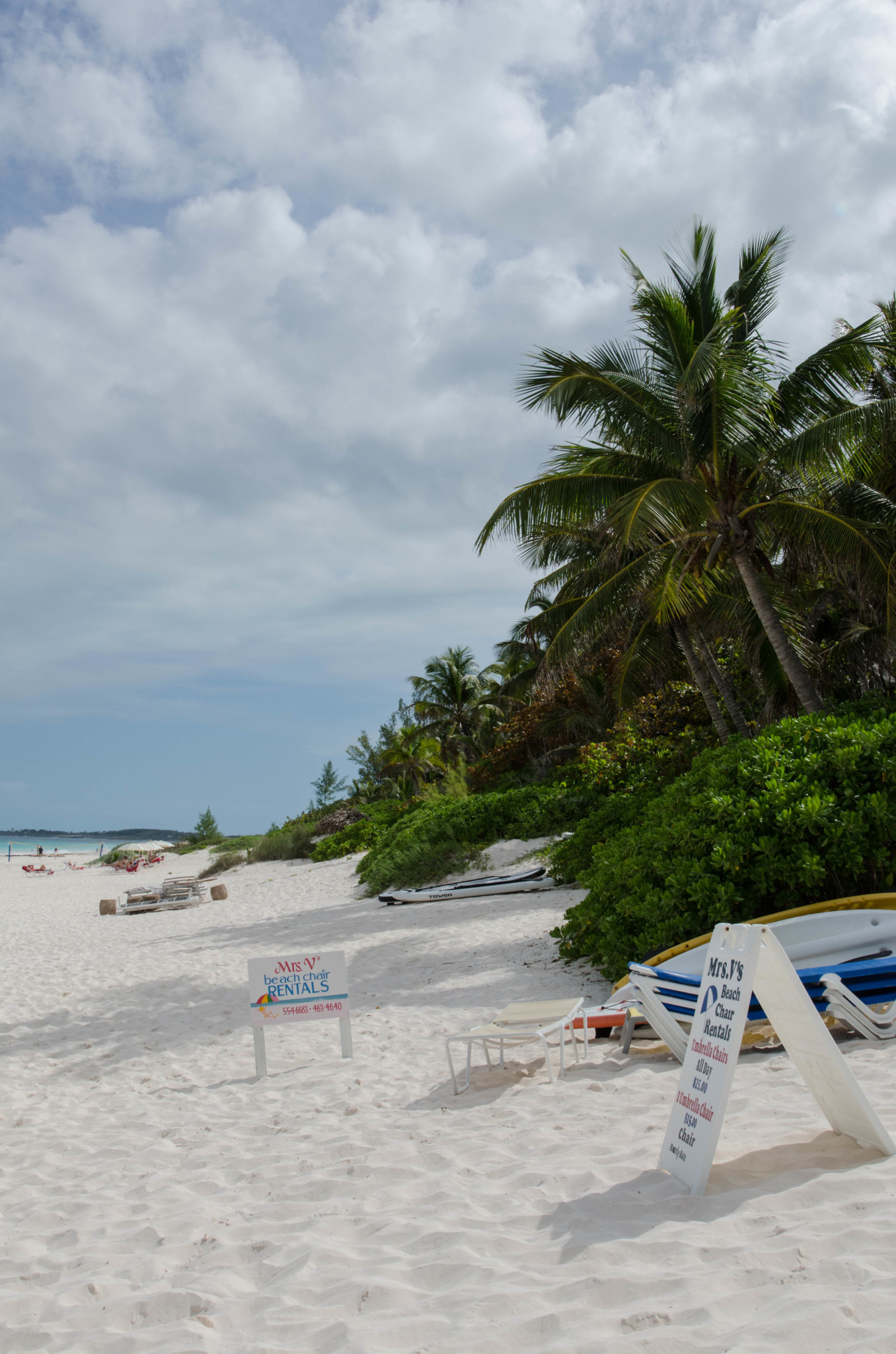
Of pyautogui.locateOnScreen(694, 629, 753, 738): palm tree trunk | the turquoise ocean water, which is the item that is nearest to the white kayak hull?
pyautogui.locateOnScreen(694, 629, 753, 738): palm tree trunk

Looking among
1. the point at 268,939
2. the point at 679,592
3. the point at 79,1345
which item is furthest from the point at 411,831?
the point at 79,1345

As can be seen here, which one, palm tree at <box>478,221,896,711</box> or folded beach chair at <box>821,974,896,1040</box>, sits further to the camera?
palm tree at <box>478,221,896,711</box>

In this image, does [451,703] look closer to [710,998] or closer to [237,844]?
[237,844]

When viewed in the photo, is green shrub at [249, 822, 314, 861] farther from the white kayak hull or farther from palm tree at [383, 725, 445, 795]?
the white kayak hull

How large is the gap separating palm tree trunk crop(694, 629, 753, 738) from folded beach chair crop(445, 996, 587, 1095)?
9.20 meters

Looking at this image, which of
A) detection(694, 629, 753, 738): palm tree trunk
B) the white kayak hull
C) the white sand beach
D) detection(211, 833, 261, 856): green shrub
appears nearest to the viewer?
the white sand beach

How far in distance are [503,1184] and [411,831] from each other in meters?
14.9

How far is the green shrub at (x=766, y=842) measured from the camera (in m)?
6.71

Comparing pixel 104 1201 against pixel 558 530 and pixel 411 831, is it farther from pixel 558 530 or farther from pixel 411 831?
pixel 411 831

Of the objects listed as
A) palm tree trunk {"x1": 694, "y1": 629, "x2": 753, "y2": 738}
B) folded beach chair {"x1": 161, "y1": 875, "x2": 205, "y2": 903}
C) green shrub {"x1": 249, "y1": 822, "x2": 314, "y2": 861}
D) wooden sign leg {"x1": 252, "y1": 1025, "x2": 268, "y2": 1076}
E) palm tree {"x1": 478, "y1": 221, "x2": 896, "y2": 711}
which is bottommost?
wooden sign leg {"x1": 252, "y1": 1025, "x2": 268, "y2": 1076}

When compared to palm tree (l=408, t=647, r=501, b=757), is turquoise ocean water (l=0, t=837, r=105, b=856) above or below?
below

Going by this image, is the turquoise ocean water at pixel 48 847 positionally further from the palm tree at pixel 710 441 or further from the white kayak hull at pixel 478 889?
the palm tree at pixel 710 441

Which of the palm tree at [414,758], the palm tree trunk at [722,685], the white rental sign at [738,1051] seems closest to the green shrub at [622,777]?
the palm tree trunk at [722,685]

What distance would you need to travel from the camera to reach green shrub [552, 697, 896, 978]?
6711 millimetres
